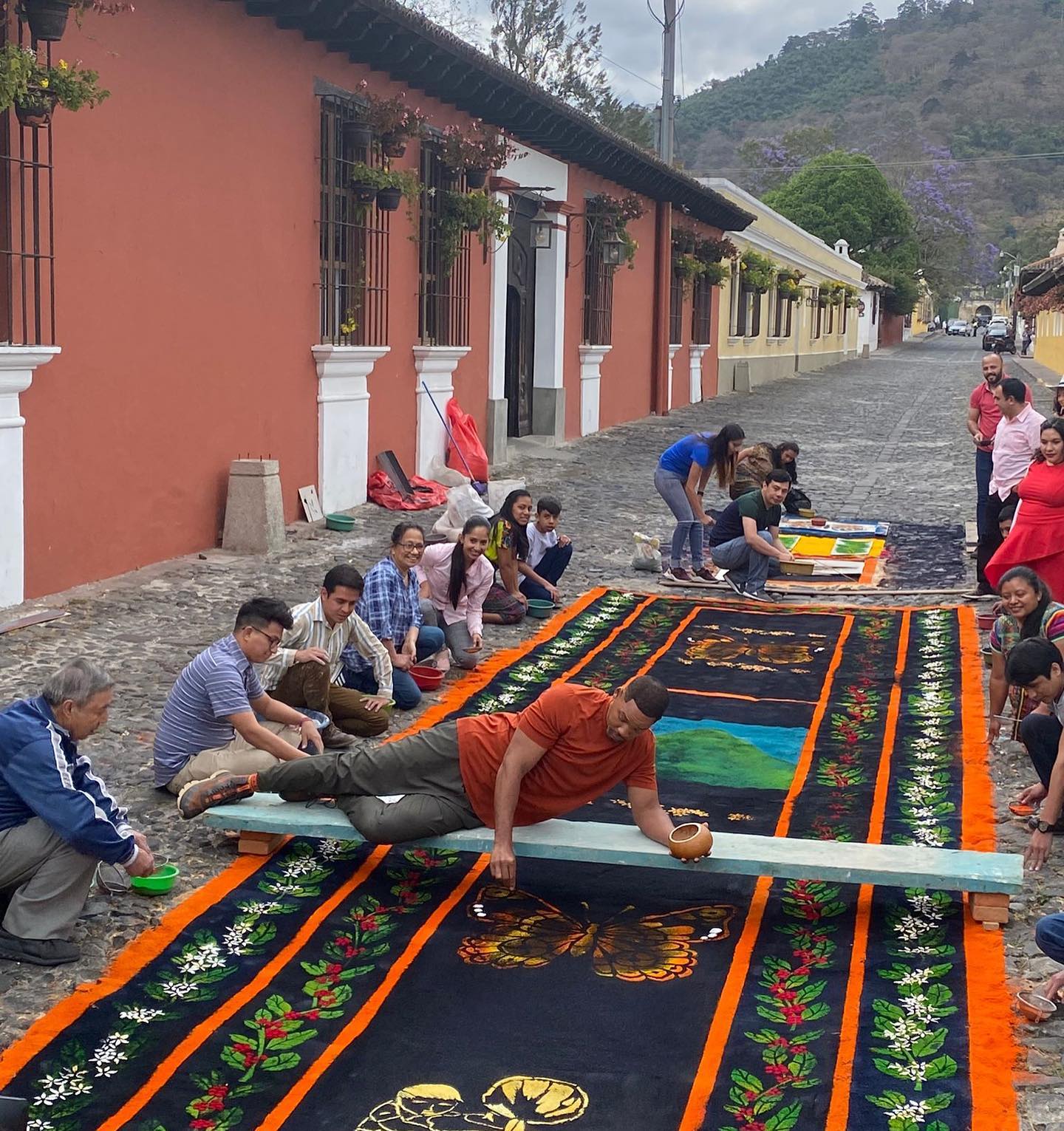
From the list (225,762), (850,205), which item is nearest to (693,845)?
(225,762)

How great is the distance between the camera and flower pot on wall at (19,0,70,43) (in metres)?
7.66

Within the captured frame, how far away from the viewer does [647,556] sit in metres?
10.8

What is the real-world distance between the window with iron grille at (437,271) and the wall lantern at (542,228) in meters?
3.10

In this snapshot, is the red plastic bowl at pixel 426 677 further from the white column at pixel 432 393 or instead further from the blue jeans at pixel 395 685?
the white column at pixel 432 393

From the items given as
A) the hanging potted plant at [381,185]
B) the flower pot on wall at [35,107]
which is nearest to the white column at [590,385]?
the hanging potted plant at [381,185]

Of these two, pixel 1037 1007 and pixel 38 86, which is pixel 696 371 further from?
pixel 1037 1007

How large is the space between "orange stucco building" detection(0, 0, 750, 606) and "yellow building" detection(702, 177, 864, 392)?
53.2ft

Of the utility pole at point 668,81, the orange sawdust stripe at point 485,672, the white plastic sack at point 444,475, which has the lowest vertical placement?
the orange sawdust stripe at point 485,672

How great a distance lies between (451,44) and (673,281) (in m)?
14.0

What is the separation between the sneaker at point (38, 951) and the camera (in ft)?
13.9

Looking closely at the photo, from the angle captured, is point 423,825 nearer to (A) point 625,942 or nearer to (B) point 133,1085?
(A) point 625,942

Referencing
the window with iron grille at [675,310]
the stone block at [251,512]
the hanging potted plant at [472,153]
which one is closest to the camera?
the stone block at [251,512]

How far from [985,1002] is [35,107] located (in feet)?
20.6

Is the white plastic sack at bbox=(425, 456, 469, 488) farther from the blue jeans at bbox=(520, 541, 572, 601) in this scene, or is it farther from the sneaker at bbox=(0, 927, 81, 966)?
the sneaker at bbox=(0, 927, 81, 966)
